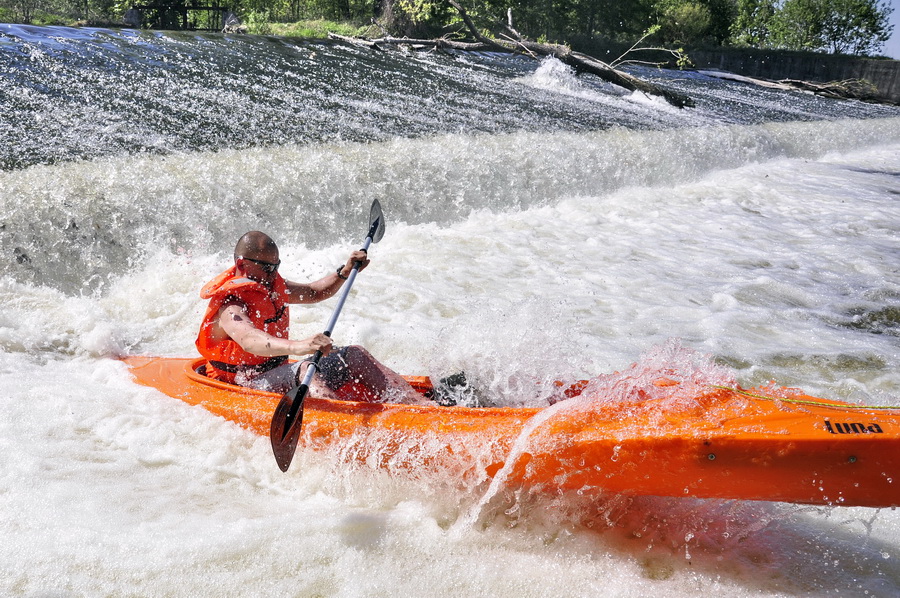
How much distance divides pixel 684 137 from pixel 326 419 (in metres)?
9.37

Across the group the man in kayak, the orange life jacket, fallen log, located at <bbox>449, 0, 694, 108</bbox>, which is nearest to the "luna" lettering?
the man in kayak

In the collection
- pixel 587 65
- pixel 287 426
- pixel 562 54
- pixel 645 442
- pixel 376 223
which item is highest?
pixel 562 54

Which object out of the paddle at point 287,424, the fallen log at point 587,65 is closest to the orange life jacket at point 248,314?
the paddle at point 287,424

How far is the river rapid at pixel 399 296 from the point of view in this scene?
8.73 ft

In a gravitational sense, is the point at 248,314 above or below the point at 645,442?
above

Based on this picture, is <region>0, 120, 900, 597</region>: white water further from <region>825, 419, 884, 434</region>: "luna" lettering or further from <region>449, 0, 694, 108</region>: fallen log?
<region>449, 0, 694, 108</region>: fallen log

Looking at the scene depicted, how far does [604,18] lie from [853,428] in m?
35.6

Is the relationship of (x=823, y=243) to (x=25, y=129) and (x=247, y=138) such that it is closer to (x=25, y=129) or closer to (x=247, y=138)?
(x=247, y=138)

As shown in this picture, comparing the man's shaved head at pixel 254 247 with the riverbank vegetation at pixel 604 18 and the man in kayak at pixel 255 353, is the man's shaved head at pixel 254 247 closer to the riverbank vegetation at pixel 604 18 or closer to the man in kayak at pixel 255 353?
the man in kayak at pixel 255 353

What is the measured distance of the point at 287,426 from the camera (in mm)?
2768

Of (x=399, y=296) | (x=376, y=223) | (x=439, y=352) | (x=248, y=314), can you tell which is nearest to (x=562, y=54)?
(x=399, y=296)

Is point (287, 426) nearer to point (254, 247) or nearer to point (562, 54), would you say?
point (254, 247)

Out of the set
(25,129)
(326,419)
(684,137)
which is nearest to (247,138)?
(25,129)

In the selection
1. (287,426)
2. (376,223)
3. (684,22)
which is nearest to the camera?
(287,426)
